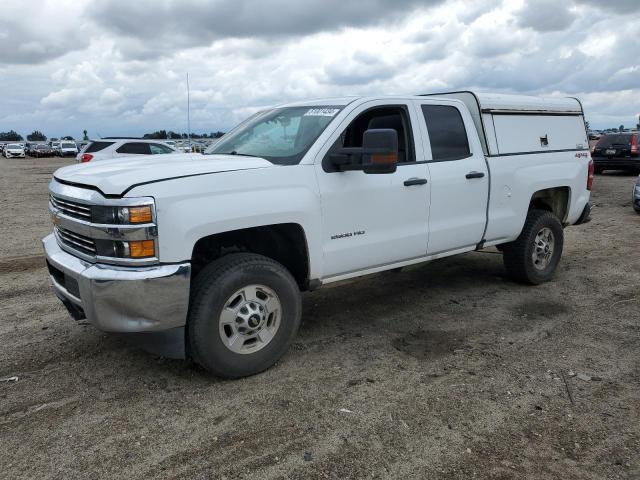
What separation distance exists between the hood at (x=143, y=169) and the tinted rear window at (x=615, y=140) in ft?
57.3

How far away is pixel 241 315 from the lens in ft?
12.3

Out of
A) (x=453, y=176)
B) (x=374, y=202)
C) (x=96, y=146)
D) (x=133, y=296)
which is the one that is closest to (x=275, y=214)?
(x=374, y=202)

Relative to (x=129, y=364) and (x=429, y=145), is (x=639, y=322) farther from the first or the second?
(x=129, y=364)

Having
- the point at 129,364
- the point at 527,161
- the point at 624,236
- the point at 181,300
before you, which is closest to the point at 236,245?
the point at 181,300

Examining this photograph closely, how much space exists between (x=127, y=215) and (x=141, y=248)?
21 centimetres

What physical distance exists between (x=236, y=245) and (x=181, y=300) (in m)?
0.81

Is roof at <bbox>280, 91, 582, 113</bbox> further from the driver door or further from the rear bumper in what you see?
the rear bumper

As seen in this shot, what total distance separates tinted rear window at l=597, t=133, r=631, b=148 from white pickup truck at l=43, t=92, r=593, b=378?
47.0ft

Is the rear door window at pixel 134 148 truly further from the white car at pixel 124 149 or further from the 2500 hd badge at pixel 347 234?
the 2500 hd badge at pixel 347 234

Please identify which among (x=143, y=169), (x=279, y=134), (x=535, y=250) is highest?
(x=279, y=134)

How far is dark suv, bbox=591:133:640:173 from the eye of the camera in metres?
17.6

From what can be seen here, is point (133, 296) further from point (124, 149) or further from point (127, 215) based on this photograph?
point (124, 149)

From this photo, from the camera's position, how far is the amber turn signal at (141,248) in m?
3.28

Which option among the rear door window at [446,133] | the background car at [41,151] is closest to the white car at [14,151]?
the background car at [41,151]
